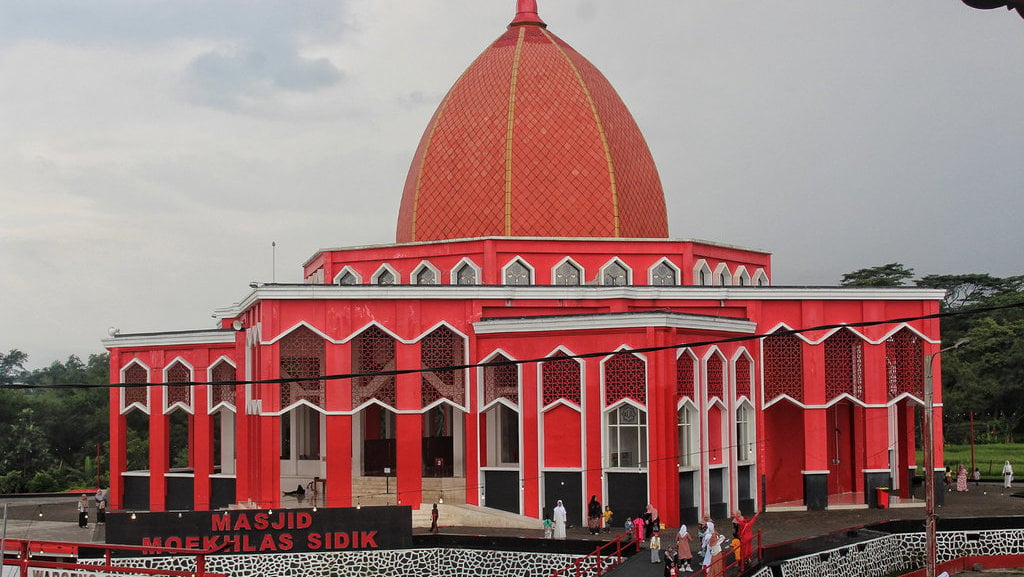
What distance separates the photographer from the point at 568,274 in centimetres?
2967

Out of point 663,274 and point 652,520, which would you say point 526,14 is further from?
point 652,520

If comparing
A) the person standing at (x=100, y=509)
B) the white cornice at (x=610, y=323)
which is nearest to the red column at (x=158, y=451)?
the person standing at (x=100, y=509)

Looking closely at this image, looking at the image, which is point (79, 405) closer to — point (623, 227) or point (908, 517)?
point (623, 227)

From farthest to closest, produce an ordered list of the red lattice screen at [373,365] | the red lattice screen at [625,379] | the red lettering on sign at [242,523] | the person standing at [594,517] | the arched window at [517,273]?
the arched window at [517,273], the red lattice screen at [373,365], the red lattice screen at [625,379], the person standing at [594,517], the red lettering on sign at [242,523]

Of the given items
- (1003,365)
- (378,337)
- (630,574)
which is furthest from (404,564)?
(1003,365)

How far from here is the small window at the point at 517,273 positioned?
2944 centimetres

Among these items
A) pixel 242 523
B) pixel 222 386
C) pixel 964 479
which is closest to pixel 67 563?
pixel 242 523

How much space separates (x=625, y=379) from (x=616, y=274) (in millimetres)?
5424

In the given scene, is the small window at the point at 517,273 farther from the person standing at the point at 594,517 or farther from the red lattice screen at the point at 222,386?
the red lattice screen at the point at 222,386

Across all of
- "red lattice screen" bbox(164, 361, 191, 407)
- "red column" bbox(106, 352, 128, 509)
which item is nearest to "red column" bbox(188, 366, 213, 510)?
"red lattice screen" bbox(164, 361, 191, 407)

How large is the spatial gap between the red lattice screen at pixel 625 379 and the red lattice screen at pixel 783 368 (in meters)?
4.87

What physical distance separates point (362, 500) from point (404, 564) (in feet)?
14.9

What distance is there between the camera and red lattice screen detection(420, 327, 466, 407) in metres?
26.8

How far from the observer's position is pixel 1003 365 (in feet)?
163
